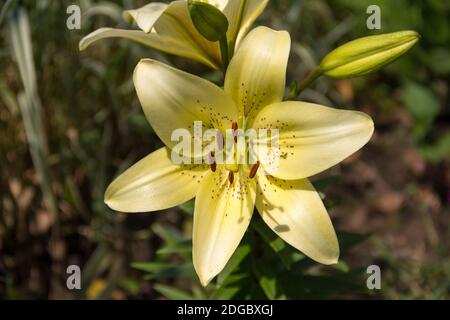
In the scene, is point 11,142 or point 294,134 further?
point 11,142

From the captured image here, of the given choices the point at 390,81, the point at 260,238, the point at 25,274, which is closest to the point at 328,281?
the point at 260,238

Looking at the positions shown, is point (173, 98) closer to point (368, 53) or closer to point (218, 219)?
point (218, 219)

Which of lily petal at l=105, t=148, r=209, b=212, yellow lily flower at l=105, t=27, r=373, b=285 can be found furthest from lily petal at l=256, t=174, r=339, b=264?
lily petal at l=105, t=148, r=209, b=212

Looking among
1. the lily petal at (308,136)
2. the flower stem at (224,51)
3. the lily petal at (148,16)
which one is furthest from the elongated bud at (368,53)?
the lily petal at (148,16)

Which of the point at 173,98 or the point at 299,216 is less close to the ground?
the point at 173,98

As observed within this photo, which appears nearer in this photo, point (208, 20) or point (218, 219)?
point (208, 20)

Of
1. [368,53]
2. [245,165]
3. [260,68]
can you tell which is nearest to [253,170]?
[245,165]
